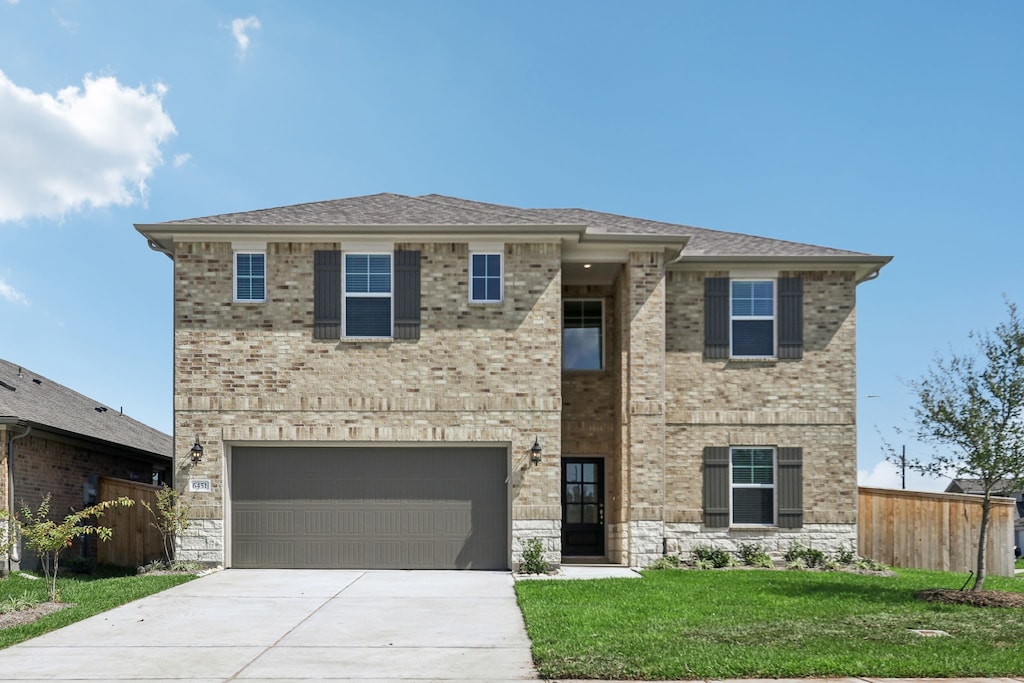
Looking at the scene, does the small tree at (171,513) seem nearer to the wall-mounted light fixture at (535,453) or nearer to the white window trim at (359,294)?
the white window trim at (359,294)

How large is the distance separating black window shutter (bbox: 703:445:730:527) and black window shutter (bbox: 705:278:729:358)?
1866mm

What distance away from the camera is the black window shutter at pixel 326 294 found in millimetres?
16438

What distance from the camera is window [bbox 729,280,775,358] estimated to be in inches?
722

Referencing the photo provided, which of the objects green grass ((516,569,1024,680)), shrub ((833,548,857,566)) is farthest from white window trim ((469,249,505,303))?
shrub ((833,548,857,566))

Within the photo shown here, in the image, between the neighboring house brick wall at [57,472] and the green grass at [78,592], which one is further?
the neighboring house brick wall at [57,472]

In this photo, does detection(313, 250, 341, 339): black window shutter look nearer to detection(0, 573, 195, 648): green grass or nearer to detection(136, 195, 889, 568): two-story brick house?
detection(136, 195, 889, 568): two-story brick house

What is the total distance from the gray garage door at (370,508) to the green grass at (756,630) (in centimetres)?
264

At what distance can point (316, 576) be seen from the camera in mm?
15492

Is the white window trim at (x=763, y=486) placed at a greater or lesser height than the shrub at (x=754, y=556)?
greater

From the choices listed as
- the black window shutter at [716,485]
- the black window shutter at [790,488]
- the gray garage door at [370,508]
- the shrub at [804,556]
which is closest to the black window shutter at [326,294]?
the gray garage door at [370,508]

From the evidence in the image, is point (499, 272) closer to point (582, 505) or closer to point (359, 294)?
point (359, 294)

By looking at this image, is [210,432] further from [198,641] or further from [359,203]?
[198,641]

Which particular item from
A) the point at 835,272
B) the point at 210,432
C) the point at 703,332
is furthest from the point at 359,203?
the point at 835,272

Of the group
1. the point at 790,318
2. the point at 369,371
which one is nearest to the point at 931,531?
the point at 790,318
